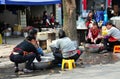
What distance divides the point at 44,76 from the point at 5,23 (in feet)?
44.5

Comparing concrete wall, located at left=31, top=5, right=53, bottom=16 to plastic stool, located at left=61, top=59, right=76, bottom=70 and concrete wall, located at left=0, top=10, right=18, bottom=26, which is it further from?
plastic stool, located at left=61, top=59, right=76, bottom=70

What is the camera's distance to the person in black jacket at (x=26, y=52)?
37.7ft

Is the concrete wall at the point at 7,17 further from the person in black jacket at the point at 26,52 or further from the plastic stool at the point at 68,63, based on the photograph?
the person in black jacket at the point at 26,52

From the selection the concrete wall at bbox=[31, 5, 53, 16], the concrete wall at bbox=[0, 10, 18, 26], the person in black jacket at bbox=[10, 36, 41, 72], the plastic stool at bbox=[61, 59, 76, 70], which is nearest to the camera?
the person in black jacket at bbox=[10, 36, 41, 72]

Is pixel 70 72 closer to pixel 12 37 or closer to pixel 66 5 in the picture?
pixel 66 5

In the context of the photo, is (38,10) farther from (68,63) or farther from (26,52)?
(26,52)

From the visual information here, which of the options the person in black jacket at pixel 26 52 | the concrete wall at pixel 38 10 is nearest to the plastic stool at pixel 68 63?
the person in black jacket at pixel 26 52

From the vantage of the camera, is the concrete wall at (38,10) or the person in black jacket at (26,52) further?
the concrete wall at (38,10)

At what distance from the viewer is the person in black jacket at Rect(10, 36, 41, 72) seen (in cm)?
1148

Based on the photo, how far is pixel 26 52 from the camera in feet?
38.2

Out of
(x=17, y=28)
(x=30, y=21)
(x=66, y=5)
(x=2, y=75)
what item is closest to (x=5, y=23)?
(x=17, y=28)

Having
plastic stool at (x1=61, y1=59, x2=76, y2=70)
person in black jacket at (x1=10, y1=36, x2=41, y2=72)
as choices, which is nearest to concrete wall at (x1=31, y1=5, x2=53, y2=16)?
plastic stool at (x1=61, y1=59, x2=76, y2=70)

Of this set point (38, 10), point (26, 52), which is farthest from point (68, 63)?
point (38, 10)

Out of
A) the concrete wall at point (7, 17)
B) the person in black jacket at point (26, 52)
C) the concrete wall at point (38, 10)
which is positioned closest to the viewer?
the person in black jacket at point (26, 52)
